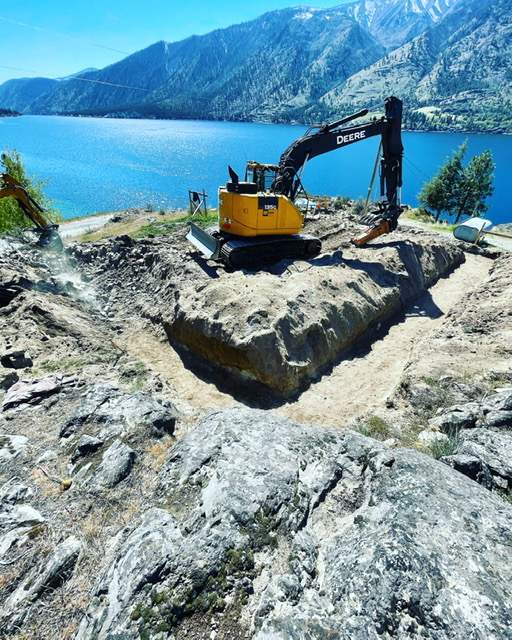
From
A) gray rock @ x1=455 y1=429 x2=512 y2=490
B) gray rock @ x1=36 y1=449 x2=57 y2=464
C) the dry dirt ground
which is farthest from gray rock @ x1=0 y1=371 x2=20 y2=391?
gray rock @ x1=455 y1=429 x2=512 y2=490

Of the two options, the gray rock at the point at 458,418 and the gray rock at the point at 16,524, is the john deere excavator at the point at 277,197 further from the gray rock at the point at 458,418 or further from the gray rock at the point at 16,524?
the gray rock at the point at 16,524

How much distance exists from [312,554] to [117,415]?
4.05 m

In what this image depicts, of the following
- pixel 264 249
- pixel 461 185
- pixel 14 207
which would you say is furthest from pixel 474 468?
pixel 461 185

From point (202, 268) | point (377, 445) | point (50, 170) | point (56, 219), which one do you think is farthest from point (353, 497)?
point (50, 170)

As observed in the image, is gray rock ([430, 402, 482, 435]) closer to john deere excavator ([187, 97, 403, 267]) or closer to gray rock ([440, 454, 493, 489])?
gray rock ([440, 454, 493, 489])

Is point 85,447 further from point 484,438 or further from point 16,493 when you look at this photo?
point 484,438

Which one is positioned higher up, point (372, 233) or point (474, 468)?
point (372, 233)

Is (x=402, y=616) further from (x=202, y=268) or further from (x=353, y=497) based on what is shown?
(x=202, y=268)

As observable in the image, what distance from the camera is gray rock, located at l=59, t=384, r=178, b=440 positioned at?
19.3 feet

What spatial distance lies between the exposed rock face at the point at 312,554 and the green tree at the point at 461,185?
31.6 meters

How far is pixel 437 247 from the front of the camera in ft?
51.9

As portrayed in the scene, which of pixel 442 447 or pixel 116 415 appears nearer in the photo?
pixel 442 447

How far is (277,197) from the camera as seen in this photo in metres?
12.8

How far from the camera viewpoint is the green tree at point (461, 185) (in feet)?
95.6
